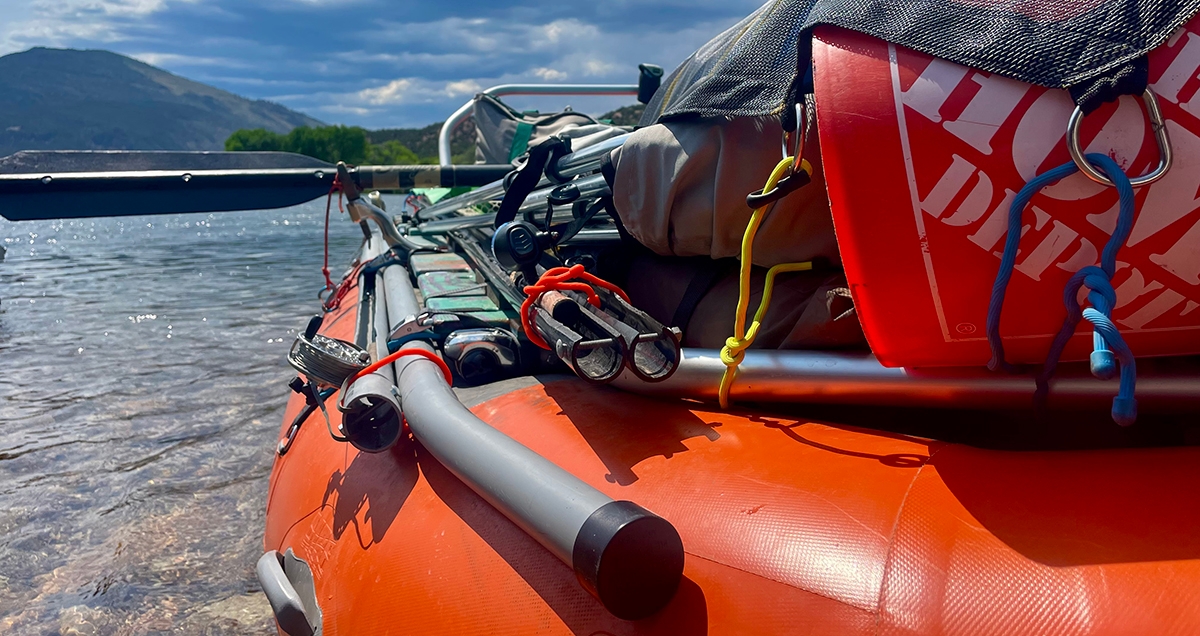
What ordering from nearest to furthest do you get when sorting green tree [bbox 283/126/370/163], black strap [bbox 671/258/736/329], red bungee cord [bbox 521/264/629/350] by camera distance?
red bungee cord [bbox 521/264/629/350] < black strap [bbox 671/258/736/329] < green tree [bbox 283/126/370/163]

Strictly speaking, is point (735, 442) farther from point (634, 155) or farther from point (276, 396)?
point (276, 396)

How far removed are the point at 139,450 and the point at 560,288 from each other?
11.8 feet

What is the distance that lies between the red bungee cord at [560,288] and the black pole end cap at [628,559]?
2.41 ft

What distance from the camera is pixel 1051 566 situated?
0.96 metres

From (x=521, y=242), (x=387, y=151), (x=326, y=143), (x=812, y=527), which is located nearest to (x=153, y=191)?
(x=521, y=242)

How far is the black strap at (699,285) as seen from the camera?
6.46 ft

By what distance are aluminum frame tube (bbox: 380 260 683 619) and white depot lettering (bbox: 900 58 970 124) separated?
0.72m

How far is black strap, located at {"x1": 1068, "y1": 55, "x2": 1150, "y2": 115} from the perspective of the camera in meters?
0.98

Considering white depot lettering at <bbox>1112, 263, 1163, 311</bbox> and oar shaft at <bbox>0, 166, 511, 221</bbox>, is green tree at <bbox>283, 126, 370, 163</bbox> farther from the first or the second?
white depot lettering at <bbox>1112, 263, 1163, 311</bbox>

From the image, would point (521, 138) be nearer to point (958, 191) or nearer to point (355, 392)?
point (355, 392)

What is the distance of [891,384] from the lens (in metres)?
1.41

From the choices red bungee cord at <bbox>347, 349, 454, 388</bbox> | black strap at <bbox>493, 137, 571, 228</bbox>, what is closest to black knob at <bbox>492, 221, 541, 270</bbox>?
black strap at <bbox>493, 137, 571, 228</bbox>

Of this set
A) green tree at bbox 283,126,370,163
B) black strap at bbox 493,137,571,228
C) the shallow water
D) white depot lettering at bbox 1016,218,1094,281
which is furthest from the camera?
green tree at bbox 283,126,370,163

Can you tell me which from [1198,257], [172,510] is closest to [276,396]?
[172,510]
